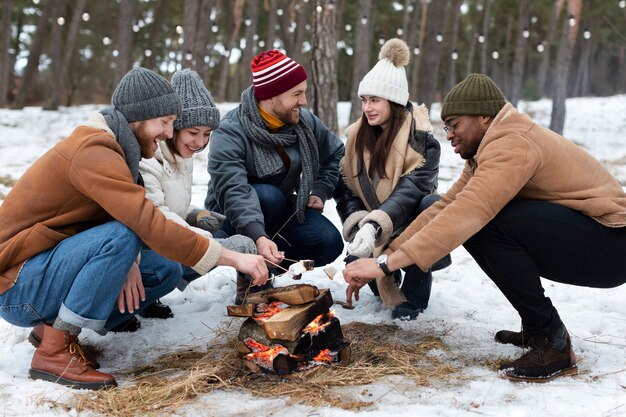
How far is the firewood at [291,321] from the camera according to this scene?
2.66m

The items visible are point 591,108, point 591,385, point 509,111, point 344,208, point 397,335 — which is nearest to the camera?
point 591,385

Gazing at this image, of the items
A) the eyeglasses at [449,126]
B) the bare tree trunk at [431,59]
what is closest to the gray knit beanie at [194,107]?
the eyeglasses at [449,126]

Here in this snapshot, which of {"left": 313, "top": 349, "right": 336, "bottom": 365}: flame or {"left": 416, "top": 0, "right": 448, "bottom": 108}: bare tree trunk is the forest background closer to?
{"left": 416, "top": 0, "right": 448, "bottom": 108}: bare tree trunk

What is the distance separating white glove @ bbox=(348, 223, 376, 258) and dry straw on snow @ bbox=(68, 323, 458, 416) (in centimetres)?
47

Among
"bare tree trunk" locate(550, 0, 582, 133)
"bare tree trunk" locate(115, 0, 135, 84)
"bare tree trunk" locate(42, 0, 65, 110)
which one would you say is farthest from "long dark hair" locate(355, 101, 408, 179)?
"bare tree trunk" locate(42, 0, 65, 110)

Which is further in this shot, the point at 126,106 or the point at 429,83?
the point at 429,83

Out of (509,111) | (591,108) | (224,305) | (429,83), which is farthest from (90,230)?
(591,108)

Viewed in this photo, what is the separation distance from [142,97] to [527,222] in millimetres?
1847

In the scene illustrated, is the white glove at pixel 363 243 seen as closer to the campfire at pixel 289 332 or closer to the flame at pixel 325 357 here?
the campfire at pixel 289 332

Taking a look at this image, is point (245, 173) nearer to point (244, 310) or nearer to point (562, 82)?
point (244, 310)

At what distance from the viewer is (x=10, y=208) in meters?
2.62

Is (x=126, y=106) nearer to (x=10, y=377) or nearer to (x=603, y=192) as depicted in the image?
(x=10, y=377)

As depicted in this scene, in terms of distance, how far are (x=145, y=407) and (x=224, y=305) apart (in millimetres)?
1532

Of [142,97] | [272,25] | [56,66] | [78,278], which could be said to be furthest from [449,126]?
[272,25]
